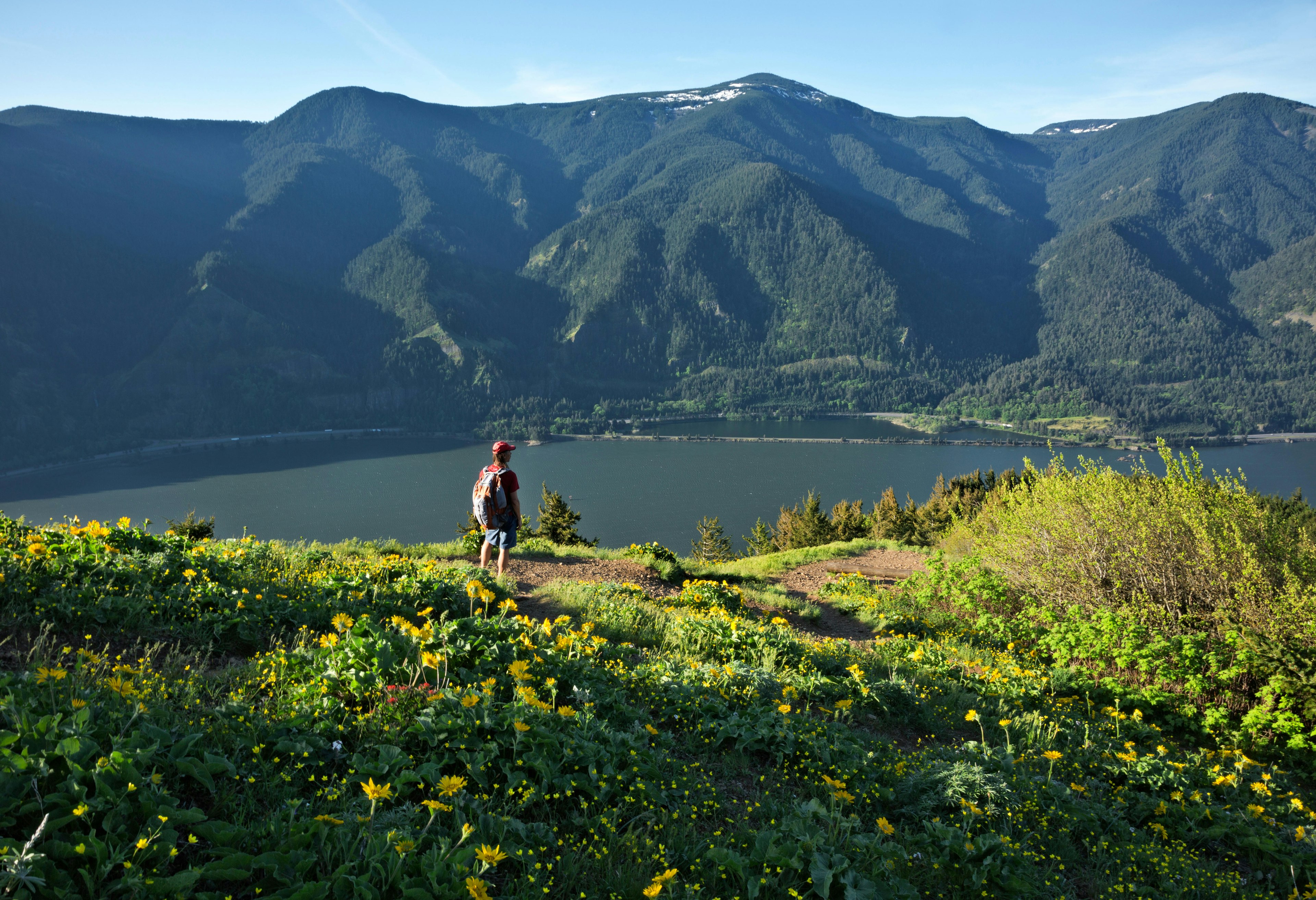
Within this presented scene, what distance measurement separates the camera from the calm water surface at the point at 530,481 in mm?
96188

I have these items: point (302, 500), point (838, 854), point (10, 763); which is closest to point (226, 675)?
point (10, 763)

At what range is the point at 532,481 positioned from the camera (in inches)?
4852

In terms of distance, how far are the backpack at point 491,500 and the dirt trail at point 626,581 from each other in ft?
3.52

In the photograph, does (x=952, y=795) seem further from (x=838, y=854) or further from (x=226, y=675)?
(x=226, y=675)

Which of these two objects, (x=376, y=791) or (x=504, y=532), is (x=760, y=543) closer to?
(x=504, y=532)

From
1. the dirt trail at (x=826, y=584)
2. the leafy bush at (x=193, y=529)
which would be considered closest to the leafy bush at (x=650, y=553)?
the dirt trail at (x=826, y=584)

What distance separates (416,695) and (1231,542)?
976cm

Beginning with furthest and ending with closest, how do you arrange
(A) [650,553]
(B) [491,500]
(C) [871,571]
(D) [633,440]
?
(D) [633,440], (C) [871,571], (A) [650,553], (B) [491,500]

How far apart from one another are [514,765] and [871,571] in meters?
16.2

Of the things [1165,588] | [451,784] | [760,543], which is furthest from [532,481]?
[451,784]

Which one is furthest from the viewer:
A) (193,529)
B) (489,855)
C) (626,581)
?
(626,581)

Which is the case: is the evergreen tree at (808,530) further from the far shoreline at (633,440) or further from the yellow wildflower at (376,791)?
the far shoreline at (633,440)

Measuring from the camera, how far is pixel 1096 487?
34.8ft

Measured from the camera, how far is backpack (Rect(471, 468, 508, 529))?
9633 millimetres
